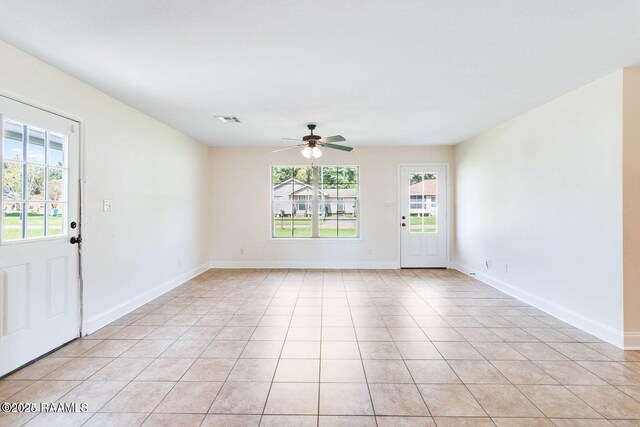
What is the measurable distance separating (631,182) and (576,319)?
57.5 inches

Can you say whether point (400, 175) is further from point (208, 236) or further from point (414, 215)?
point (208, 236)

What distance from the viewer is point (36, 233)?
2594mm

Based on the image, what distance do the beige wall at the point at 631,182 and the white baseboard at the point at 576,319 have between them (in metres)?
0.03

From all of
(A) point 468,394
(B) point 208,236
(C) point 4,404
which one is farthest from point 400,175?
(C) point 4,404

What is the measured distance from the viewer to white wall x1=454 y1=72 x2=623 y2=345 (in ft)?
9.36

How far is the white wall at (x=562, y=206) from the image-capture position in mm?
2854

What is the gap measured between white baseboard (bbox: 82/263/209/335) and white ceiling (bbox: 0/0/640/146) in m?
2.36

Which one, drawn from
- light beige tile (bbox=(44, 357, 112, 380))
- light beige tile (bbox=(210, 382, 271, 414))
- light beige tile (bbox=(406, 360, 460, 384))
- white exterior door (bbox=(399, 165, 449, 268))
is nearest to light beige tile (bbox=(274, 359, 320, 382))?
light beige tile (bbox=(210, 382, 271, 414))

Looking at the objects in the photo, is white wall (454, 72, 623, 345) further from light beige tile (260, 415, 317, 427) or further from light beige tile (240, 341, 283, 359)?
light beige tile (240, 341, 283, 359)

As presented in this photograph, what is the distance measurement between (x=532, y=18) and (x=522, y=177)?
257cm

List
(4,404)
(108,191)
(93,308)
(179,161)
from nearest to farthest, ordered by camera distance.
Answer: (4,404) → (93,308) → (108,191) → (179,161)

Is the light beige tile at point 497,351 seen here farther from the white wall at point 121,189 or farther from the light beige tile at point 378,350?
the white wall at point 121,189

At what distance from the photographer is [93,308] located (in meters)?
3.17

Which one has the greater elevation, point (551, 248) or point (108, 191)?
point (108, 191)
